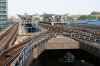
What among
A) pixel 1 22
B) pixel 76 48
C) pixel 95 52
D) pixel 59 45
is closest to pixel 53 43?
pixel 59 45

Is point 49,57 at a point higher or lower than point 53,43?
lower

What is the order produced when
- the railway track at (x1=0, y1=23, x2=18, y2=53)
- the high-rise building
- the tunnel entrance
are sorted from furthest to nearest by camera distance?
the high-rise building, the tunnel entrance, the railway track at (x1=0, y1=23, x2=18, y2=53)

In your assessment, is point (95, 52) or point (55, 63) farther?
point (55, 63)

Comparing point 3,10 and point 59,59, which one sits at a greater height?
point 3,10

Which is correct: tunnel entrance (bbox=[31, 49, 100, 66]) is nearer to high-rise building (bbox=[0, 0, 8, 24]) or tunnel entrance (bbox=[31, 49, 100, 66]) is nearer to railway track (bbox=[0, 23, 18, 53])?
railway track (bbox=[0, 23, 18, 53])

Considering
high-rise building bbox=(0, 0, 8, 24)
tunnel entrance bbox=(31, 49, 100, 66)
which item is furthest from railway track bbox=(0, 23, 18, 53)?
high-rise building bbox=(0, 0, 8, 24)

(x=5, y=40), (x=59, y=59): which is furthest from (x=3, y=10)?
(x=59, y=59)

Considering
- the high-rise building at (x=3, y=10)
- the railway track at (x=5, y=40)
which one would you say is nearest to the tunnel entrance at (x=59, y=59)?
the railway track at (x=5, y=40)

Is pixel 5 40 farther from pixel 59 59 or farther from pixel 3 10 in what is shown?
pixel 3 10

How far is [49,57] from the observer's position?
5378 cm

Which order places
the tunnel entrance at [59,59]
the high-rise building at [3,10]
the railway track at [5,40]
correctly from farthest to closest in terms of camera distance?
the high-rise building at [3,10] < the tunnel entrance at [59,59] < the railway track at [5,40]

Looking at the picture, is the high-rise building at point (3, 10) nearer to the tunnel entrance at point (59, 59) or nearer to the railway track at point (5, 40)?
the railway track at point (5, 40)

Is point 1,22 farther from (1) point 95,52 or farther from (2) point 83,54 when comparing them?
(1) point 95,52

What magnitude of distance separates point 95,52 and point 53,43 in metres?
10.6
